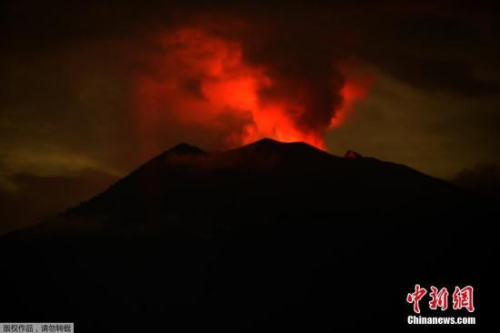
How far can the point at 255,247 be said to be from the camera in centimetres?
12756

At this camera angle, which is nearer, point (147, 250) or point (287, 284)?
point (287, 284)

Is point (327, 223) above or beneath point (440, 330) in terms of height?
above

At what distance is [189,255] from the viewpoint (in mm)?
129750

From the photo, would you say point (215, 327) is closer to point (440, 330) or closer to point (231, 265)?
point (231, 265)

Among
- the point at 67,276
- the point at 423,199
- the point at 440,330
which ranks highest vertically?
the point at 423,199

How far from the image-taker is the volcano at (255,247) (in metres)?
122

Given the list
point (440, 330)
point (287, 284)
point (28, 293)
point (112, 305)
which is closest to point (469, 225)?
point (440, 330)

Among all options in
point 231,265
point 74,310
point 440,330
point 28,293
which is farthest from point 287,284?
point 28,293

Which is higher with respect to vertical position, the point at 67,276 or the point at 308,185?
the point at 308,185

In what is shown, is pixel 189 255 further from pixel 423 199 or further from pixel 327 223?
pixel 423 199

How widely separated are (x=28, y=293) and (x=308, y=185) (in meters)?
41.9

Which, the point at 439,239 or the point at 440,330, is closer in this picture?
the point at 440,330

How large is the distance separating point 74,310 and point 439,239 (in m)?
49.8

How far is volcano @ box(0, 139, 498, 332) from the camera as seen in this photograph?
121562mm
